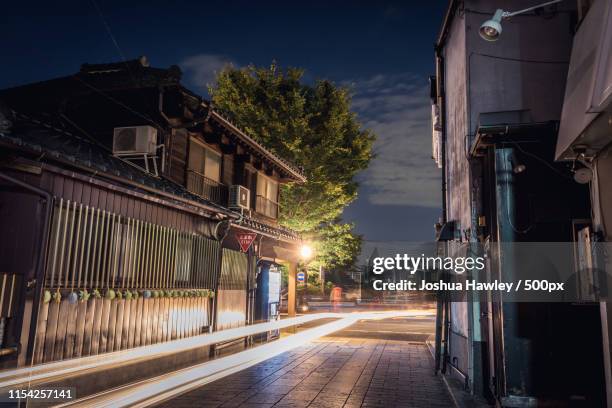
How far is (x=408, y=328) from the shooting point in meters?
23.6

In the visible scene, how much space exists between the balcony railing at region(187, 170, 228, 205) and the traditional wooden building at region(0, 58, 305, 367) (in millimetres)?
42

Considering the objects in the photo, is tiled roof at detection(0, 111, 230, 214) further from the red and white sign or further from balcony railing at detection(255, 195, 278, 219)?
balcony railing at detection(255, 195, 278, 219)

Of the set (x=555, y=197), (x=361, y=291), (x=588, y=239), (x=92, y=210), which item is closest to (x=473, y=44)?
(x=555, y=197)

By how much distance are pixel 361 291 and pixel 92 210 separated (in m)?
49.5

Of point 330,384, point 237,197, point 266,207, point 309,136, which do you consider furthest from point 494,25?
point 309,136

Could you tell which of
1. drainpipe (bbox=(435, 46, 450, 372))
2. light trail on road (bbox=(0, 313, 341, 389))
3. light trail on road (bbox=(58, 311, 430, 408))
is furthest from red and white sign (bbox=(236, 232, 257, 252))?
drainpipe (bbox=(435, 46, 450, 372))

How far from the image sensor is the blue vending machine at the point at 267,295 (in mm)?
18359

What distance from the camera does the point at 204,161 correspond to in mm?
16141

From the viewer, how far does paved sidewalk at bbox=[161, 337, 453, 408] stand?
8102 mm

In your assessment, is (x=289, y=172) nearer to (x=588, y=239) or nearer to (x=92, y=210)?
(x=92, y=210)

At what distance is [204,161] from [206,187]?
100cm

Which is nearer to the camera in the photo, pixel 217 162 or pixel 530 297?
pixel 530 297

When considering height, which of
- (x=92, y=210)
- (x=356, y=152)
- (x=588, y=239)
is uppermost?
(x=356, y=152)

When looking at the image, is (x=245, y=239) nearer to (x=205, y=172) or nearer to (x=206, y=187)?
(x=206, y=187)
